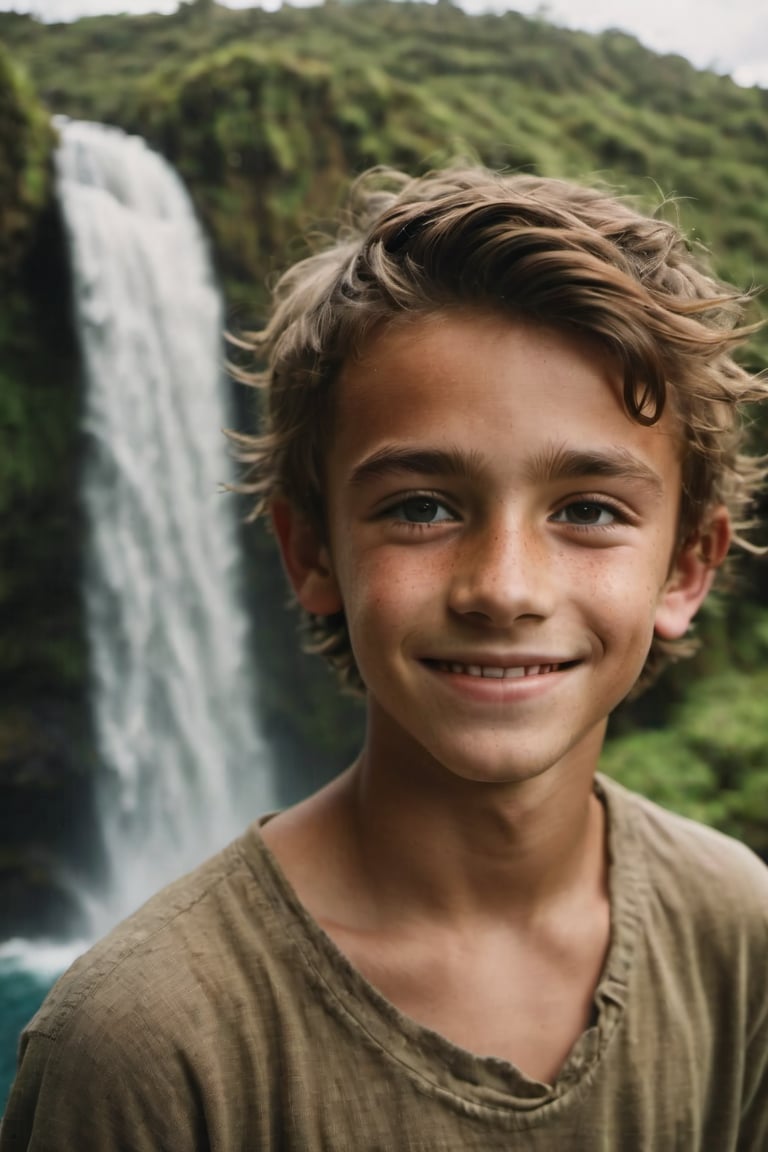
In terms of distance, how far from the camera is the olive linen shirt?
1.12 metres

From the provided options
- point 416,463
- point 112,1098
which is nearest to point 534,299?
point 416,463

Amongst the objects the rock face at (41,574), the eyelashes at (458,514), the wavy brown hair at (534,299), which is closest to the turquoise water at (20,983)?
the rock face at (41,574)

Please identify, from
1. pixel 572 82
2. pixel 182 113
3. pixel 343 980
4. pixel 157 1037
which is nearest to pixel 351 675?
pixel 343 980

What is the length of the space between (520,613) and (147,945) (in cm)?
55

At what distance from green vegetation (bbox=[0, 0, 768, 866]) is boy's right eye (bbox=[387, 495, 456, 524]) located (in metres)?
4.30

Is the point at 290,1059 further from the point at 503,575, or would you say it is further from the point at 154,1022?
the point at 503,575

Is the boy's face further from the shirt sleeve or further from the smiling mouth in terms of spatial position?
the shirt sleeve

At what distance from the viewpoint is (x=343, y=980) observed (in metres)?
1.20

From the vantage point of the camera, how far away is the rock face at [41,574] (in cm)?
544

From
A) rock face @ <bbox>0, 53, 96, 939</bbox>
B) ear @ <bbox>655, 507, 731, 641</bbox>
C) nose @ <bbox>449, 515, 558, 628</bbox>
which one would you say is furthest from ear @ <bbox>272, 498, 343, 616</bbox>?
rock face @ <bbox>0, 53, 96, 939</bbox>

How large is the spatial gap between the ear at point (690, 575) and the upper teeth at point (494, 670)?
11.5 inches

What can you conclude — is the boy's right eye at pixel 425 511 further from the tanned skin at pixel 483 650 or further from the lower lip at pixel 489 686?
the lower lip at pixel 489 686

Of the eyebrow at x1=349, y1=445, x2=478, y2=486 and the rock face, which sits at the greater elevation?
the rock face

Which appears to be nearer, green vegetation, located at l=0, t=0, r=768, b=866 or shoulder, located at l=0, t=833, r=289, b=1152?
shoulder, located at l=0, t=833, r=289, b=1152
